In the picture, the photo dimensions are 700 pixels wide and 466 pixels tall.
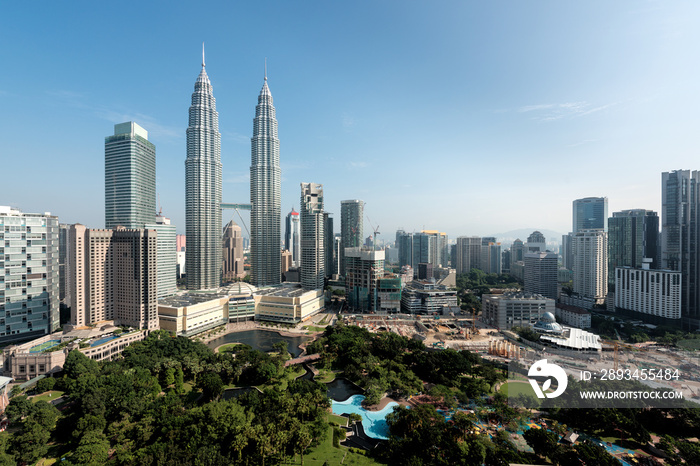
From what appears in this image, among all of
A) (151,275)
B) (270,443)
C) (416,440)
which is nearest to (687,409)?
(416,440)

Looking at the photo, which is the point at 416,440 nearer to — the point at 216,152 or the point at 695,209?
the point at 695,209

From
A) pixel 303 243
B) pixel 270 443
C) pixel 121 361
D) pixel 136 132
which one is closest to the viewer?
pixel 270 443

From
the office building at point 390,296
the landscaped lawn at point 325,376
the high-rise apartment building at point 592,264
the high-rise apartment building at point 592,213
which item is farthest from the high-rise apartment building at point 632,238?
the landscaped lawn at point 325,376

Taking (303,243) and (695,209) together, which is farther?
(303,243)

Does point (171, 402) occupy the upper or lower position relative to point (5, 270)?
lower

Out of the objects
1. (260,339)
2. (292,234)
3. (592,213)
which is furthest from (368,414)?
(292,234)

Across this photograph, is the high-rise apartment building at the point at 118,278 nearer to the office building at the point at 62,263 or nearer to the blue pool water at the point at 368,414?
the office building at the point at 62,263

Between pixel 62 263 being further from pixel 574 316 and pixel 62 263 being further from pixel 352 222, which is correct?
pixel 574 316
